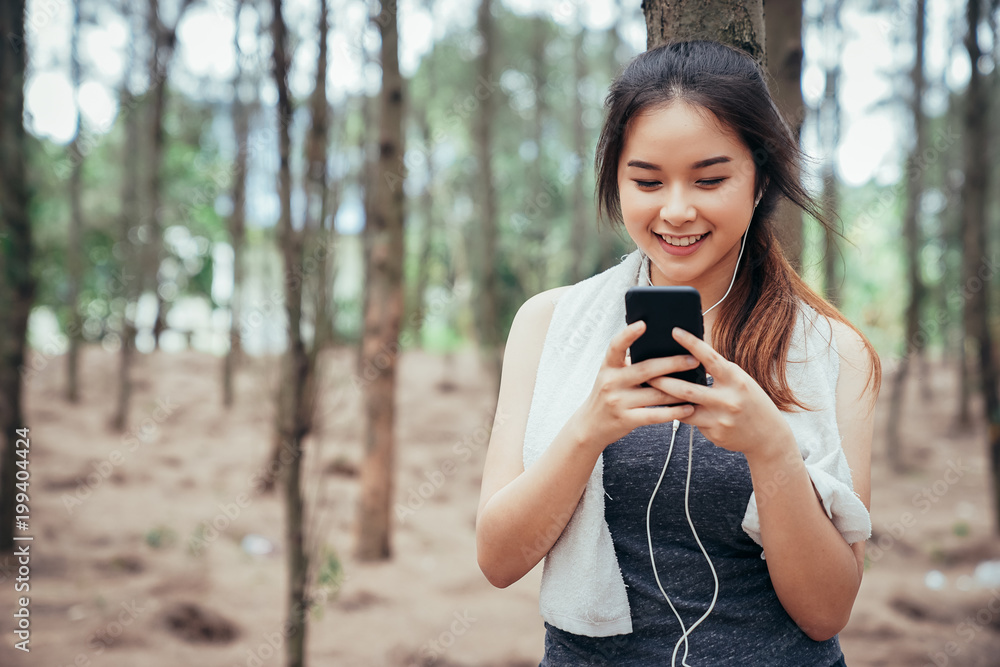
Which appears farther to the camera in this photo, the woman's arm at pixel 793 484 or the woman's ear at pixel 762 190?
the woman's ear at pixel 762 190

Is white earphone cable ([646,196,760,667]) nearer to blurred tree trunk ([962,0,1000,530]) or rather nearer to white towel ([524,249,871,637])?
white towel ([524,249,871,637])

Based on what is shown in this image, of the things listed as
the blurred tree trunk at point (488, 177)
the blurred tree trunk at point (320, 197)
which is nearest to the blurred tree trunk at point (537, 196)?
the blurred tree trunk at point (488, 177)

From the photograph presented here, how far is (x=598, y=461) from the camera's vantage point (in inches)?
51.8

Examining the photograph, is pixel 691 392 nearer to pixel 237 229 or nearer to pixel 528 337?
pixel 528 337

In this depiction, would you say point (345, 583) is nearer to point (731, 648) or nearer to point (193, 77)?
point (731, 648)

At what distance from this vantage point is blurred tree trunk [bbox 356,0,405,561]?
597 cm

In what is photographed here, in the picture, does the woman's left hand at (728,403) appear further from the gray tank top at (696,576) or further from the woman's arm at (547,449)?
the gray tank top at (696,576)

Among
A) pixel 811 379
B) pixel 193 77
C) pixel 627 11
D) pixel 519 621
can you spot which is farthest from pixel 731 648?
pixel 193 77

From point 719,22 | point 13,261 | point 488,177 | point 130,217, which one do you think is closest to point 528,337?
point 719,22

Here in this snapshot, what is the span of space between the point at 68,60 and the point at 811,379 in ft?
34.1

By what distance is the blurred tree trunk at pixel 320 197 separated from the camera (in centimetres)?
330

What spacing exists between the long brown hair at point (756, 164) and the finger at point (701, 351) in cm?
29

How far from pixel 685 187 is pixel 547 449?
1.80ft

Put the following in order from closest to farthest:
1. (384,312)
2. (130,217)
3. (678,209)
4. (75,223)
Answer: (678,209), (384,312), (75,223), (130,217)
